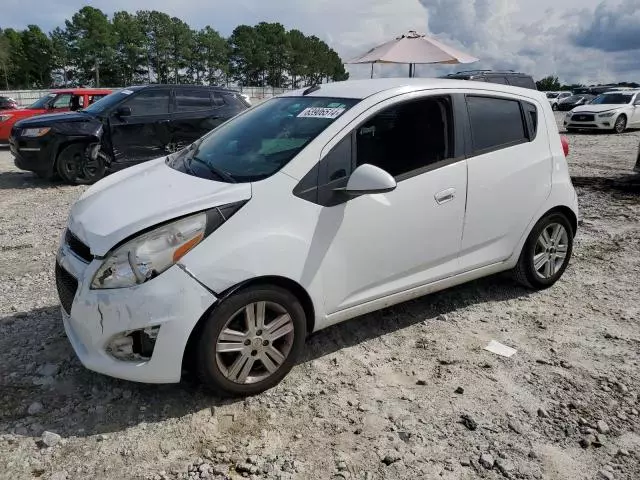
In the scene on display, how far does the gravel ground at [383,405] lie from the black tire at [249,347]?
110mm

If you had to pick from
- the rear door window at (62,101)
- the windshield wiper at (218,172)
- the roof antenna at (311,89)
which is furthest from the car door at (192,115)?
the windshield wiper at (218,172)

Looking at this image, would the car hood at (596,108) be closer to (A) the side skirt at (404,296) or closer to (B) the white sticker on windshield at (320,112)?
(A) the side skirt at (404,296)

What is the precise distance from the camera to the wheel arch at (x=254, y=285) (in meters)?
2.68

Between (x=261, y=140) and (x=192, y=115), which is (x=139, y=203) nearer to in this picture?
(x=261, y=140)

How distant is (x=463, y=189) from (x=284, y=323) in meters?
1.55

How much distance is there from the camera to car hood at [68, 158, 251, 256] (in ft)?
8.81

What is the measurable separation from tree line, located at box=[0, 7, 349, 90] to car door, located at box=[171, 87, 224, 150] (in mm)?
62246

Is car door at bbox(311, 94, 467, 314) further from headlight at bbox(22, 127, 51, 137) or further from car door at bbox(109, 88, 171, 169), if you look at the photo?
headlight at bbox(22, 127, 51, 137)

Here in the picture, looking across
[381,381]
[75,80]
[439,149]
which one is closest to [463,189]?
[439,149]

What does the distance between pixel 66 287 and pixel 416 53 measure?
10.9 meters

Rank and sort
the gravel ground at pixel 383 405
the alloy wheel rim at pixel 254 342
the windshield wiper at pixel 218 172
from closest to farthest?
the gravel ground at pixel 383 405 < the alloy wheel rim at pixel 254 342 < the windshield wiper at pixel 218 172

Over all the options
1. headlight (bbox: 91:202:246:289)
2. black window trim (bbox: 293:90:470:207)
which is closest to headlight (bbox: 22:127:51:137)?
headlight (bbox: 91:202:246:289)

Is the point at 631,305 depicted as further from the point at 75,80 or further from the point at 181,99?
the point at 75,80

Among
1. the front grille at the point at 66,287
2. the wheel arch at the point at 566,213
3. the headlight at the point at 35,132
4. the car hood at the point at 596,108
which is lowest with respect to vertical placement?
the front grille at the point at 66,287
